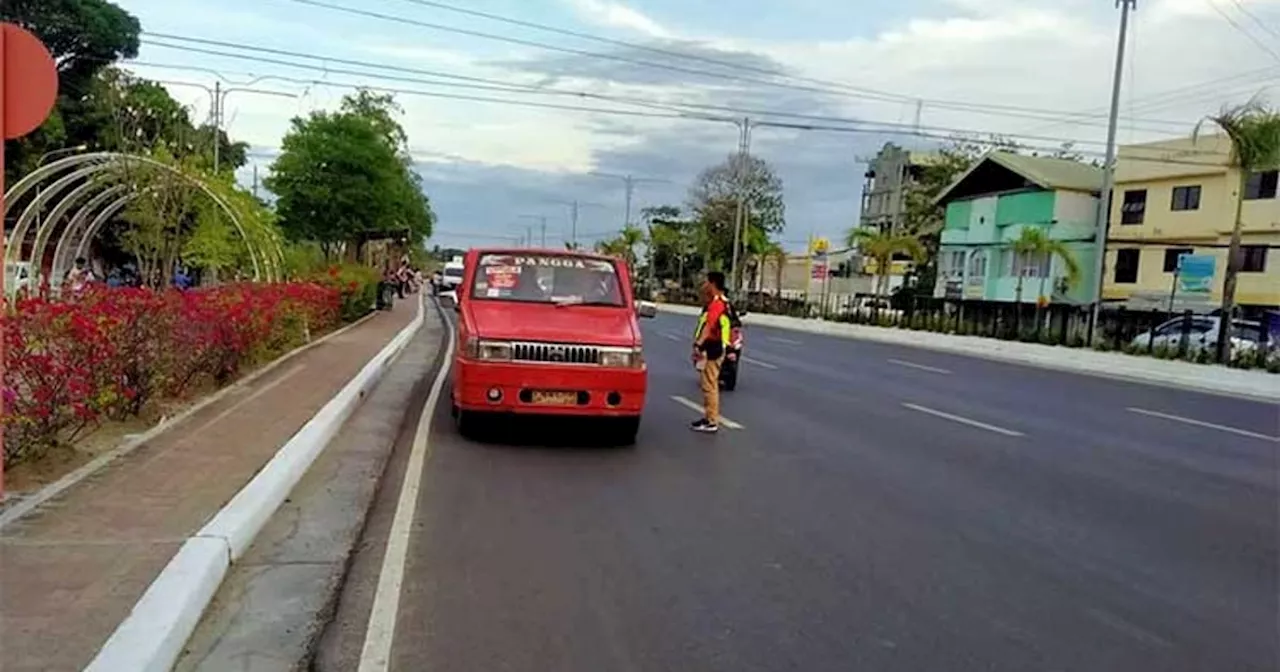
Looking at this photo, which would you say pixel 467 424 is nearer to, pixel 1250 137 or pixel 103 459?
pixel 103 459

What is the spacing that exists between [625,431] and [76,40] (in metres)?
41.1

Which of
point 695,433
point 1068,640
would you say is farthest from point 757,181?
point 1068,640

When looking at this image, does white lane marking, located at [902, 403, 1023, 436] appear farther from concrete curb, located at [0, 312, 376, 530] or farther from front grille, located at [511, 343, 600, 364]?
concrete curb, located at [0, 312, 376, 530]

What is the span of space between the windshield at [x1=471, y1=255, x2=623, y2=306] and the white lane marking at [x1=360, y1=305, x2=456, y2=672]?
1716mm

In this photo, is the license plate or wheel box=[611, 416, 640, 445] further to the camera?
wheel box=[611, 416, 640, 445]

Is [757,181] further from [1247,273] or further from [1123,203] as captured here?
[1247,273]

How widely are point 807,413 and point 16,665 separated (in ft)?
34.7

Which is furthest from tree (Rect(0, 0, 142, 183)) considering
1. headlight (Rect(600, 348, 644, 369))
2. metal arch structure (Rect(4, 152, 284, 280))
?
headlight (Rect(600, 348, 644, 369))

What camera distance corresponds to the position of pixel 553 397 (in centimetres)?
976

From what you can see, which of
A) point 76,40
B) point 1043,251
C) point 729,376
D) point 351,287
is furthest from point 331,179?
point 1043,251

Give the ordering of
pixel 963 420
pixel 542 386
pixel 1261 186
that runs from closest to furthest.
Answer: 1. pixel 542 386
2. pixel 963 420
3. pixel 1261 186

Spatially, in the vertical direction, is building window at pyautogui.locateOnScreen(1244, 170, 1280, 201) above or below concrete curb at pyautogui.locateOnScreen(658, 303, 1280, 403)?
above

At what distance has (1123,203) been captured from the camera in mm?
50719

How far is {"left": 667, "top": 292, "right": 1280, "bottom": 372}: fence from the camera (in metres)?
→ 28.9
